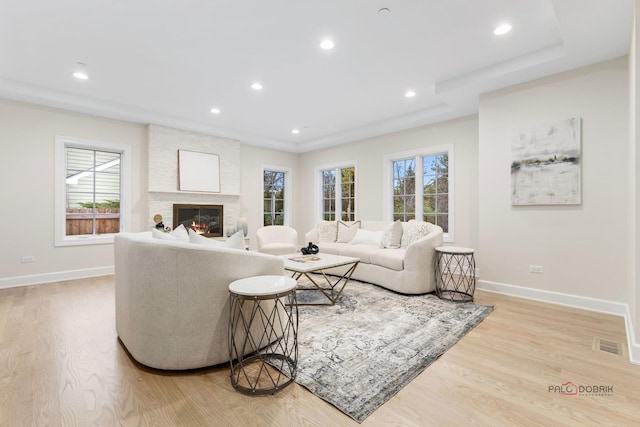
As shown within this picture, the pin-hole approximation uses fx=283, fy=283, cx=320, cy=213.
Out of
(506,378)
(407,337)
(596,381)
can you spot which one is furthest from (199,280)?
(596,381)

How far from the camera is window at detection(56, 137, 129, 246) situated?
4.43m

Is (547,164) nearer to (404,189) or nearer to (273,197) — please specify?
(404,189)

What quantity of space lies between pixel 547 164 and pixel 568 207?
1.75 ft

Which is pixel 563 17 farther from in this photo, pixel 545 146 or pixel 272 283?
pixel 272 283

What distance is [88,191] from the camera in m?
4.83

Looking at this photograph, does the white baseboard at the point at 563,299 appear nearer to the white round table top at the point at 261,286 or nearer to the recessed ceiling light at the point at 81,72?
the white round table top at the point at 261,286

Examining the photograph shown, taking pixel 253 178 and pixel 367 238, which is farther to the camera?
pixel 253 178

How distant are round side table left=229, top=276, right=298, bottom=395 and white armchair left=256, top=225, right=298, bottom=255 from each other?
106 inches

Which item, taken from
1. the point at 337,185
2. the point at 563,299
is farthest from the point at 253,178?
the point at 563,299

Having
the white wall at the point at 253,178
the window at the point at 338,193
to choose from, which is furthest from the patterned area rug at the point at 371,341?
the white wall at the point at 253,178

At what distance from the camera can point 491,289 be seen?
146 inches

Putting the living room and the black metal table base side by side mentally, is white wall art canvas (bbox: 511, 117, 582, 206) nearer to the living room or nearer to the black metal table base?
the living room

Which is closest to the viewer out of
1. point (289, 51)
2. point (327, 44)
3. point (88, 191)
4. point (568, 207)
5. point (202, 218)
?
point (327, 44)

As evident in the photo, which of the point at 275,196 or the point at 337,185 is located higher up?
the point at 337,185
